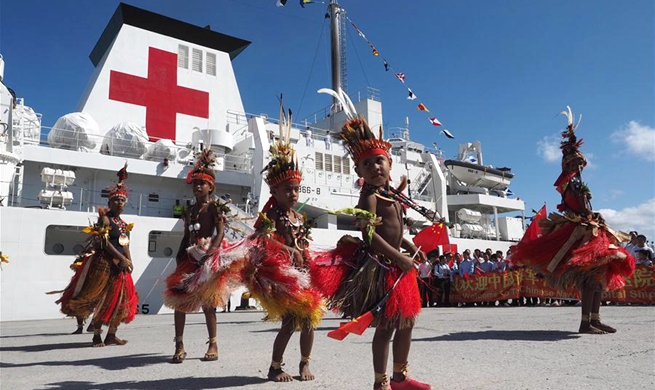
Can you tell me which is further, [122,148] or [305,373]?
[122,148]

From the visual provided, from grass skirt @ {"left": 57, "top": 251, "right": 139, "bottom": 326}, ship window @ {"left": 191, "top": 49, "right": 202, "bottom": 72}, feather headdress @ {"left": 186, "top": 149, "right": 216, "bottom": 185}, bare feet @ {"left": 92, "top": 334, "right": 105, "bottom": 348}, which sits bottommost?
bare feet @ {"left": 92, "top": 334, "right": 105, "bottom": 348}

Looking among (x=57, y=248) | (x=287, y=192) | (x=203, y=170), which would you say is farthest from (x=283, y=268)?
(x=57, y=248)

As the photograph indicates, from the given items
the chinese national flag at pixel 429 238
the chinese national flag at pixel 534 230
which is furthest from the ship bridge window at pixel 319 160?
the chinese national flag at pixel 429 238

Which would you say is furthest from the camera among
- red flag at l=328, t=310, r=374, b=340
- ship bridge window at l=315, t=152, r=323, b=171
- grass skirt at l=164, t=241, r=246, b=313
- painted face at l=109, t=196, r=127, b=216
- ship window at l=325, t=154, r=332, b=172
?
ship window at l=325, t=154, r=332, b=172

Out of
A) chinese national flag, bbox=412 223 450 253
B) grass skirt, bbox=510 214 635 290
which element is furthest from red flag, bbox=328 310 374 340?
grass skirt, bbox=510 214 635 290

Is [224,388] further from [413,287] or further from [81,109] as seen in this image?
[81,109]

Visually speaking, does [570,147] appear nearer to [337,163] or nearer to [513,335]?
[513,335]

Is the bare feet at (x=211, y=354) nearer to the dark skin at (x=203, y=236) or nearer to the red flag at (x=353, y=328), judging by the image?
the dark skin at (x=203, y=236)

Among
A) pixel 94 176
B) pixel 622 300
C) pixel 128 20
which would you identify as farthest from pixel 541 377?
pixel 128 20

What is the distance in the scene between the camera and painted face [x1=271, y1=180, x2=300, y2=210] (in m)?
3.95

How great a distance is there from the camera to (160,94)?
18844mm

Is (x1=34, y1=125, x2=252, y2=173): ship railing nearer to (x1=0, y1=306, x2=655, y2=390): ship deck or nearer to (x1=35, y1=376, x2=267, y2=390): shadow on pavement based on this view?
(x1=0, y1=306, x2=655, y2=390): ship deck

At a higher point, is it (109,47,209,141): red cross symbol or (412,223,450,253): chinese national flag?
(109,47,209,141): red cross symbol

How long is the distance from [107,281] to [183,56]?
16360 mm
